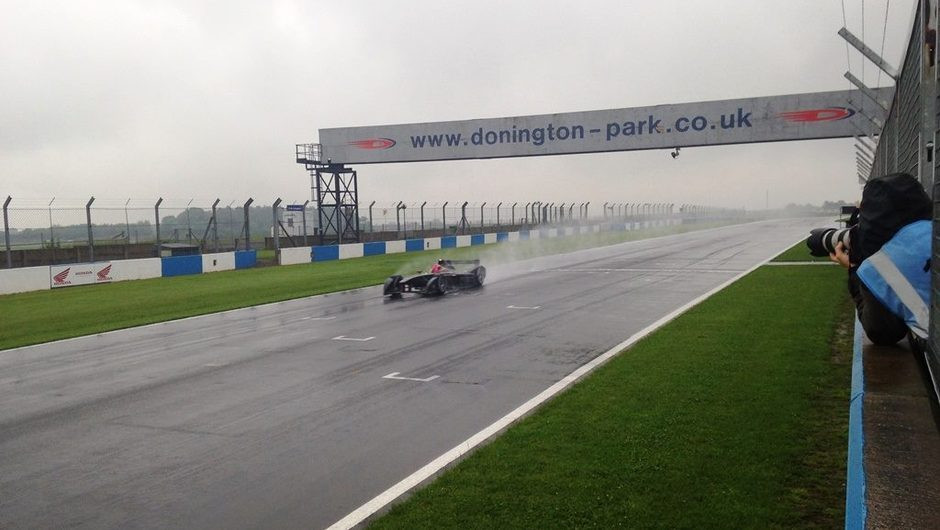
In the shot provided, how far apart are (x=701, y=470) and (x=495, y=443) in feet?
5.61

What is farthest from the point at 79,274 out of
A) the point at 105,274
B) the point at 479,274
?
the point at 479,274

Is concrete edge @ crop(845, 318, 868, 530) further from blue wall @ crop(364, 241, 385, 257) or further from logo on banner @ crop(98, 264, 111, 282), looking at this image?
blue wall @ crop(364, 241, 385, 257)

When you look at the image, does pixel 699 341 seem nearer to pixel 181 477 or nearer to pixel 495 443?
pixel 495 443

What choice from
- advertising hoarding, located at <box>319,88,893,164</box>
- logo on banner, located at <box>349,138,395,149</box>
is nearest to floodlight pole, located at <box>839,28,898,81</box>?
advertising hoarding, located at <box>319,88,893,164</box>

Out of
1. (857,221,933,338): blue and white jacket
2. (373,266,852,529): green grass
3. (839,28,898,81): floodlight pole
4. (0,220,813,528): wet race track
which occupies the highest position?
(839,28,898,81): floodlight pole

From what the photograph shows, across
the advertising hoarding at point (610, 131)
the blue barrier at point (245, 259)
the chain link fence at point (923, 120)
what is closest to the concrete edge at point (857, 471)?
the chain link fence at point (923, 120)

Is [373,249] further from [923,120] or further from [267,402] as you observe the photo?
[923,120]

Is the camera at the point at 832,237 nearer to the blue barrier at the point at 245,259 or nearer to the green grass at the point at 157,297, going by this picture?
the green grass at the point at 157,297

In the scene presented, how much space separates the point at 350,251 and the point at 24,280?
16.3m

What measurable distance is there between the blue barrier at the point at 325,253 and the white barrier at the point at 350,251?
0.39m

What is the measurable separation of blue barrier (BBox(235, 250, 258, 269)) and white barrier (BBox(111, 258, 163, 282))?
154 inches

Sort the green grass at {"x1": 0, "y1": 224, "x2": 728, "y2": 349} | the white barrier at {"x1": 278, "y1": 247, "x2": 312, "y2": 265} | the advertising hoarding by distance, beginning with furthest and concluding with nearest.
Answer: the white barrier at {"x1": 278, "y1": 247, "x2": 312, "y2": 265}
the advertising hoarding
the green grass at {"x1": 0, "y1": 224, "x2": 728, "y2": 349}

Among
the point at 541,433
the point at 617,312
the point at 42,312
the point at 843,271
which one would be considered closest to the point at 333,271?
the point at 42,312

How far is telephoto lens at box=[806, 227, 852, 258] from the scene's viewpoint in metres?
4.95
